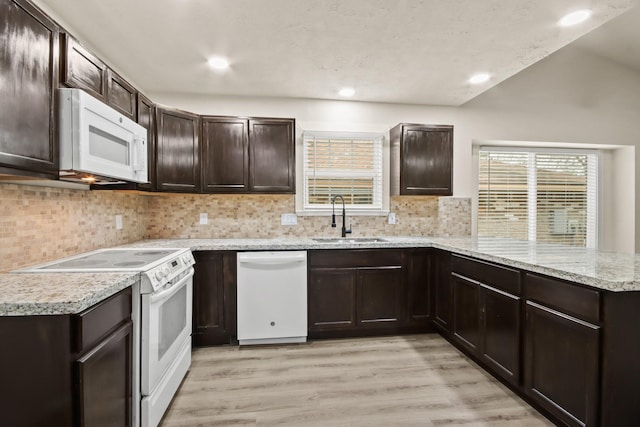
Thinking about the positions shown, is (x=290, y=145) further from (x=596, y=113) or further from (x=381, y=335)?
(x=596, y=113)

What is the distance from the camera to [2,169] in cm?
120

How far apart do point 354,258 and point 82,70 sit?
2347 mm

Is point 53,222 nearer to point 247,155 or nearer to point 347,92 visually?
point 247,155

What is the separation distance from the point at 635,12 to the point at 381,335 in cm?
404

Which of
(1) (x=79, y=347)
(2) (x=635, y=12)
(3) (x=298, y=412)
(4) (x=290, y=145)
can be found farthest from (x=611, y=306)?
(2) (x=635, y=12)

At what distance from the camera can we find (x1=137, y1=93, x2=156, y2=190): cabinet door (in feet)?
8.12

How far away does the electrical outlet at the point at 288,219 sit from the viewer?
3.47m

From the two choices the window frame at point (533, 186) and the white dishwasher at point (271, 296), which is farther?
the window frame at point (533, 186)

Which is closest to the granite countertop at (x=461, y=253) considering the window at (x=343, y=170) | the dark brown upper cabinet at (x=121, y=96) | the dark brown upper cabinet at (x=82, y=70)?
the dark brown upper cabinet at (x=82, y=70)

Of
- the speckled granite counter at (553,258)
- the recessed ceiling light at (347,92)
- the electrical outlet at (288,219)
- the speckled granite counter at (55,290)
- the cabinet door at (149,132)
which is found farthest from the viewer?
the electrical outlet at (288,219)

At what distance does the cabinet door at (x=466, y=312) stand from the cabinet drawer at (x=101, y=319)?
2281 mm

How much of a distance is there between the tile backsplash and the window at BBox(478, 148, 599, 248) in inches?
20.4

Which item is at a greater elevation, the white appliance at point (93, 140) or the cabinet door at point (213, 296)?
the white appliance at point (93, 140)

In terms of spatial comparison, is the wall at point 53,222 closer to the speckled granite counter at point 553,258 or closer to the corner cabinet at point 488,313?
the speckled granite counter at point 553,258
